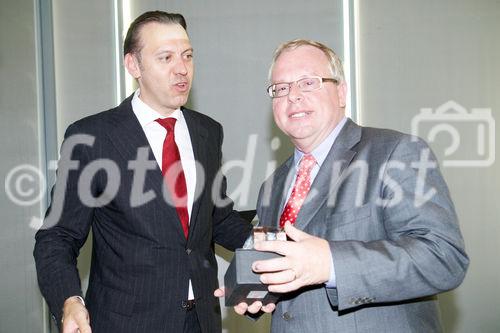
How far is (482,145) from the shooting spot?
379cm

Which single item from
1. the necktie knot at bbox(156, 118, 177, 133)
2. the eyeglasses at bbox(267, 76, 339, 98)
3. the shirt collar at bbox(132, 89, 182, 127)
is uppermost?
the eyeglasses at bbox(267, 76, 339, 98)

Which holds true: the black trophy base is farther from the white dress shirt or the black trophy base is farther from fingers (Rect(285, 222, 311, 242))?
the white dress shirt

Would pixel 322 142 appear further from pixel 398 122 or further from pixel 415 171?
pixel 398 122

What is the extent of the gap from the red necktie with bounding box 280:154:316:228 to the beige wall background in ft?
7.16

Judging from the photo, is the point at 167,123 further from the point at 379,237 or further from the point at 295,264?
the point at 295,264

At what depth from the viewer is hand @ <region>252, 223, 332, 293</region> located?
1.02 metres

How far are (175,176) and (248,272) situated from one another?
2.81 feet

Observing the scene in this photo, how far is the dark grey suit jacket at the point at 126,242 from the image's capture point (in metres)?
1.75

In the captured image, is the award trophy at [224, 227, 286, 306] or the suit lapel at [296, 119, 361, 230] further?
the suit lapel at [296, 119, 361, 230]

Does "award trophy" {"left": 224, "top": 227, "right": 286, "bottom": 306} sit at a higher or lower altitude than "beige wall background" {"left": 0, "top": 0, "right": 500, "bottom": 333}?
lower

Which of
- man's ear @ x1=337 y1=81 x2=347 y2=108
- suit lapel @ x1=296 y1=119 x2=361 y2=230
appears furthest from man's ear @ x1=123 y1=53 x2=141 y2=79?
suit lapel @ x1=296 y1=119 x2=361 y2=230

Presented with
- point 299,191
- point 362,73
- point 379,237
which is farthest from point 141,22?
point 362,73

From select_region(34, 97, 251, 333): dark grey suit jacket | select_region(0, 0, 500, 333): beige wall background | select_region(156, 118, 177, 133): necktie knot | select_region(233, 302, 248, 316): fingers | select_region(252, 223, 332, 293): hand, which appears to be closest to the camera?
select_region(252, 223, 332, 293): hand

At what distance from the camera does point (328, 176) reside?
1412mm
